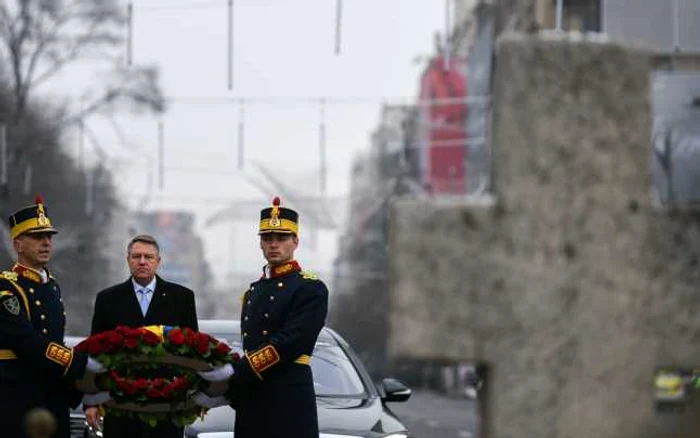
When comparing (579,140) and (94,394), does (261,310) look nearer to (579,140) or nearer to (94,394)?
(94,394)

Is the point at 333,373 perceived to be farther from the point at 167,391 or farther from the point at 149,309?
the point at 167,391

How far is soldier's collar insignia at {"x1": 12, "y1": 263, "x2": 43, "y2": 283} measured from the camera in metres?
8.76

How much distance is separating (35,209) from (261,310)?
4.15 ft

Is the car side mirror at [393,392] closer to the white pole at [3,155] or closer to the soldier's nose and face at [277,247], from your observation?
the soldier's nose and face at [277,247]

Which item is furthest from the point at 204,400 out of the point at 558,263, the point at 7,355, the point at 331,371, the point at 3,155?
the point at 3,155

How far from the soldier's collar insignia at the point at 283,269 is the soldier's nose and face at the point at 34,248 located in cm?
113

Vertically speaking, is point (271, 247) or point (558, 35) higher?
point (558, 35)

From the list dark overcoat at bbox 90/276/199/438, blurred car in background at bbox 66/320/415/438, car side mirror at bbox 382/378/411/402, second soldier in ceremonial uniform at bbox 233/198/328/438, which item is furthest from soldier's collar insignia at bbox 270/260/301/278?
car side mirror at bbox 382/378/411/402

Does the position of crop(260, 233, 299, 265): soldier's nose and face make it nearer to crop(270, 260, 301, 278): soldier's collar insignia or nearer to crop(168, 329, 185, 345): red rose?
crop(270, 260, 301, 278): soldier's collar insignia

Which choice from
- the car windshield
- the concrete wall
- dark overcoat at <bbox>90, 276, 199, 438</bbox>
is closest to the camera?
the concrete wall

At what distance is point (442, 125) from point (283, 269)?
2254 inches

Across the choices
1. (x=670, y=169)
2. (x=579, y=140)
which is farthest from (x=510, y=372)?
(x=670, y=169)

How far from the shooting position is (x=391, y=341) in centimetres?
450

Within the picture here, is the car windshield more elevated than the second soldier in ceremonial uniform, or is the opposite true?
the second soldier in ceremonial uniform
